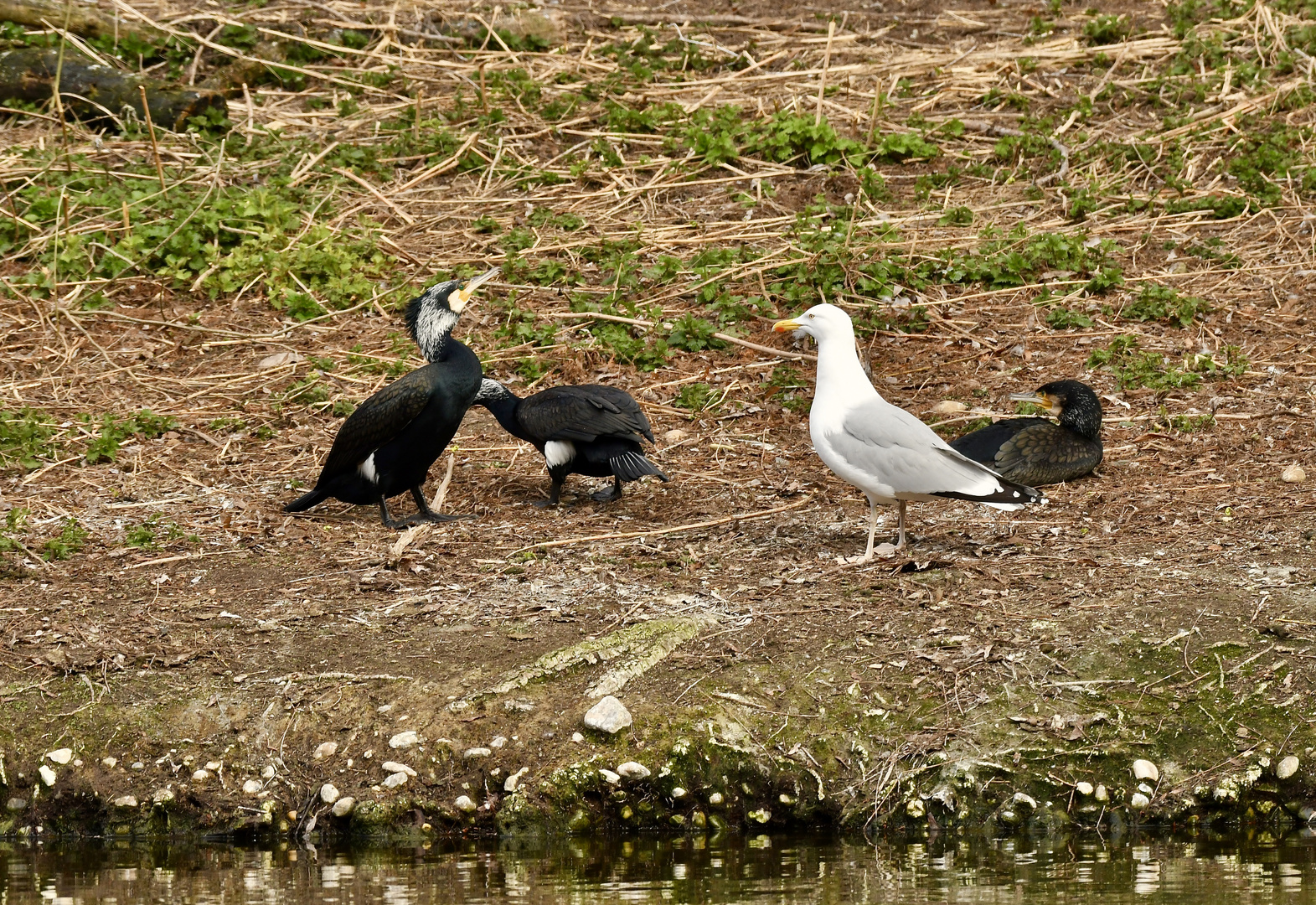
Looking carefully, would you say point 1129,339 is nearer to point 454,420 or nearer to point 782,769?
point 454,420

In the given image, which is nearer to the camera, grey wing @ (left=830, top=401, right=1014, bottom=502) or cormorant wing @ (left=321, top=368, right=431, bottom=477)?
grey wing @ (left=830, top=401, right=1014, bottom=502)

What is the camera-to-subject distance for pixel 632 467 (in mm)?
7695

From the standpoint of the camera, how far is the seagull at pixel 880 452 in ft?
21.3

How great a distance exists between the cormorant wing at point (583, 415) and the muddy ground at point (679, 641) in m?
0.41

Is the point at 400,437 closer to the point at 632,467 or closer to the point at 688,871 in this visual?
the point at 632,467

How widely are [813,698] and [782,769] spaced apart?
0.35 m

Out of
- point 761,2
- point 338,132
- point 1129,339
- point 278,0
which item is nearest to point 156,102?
point 338,132

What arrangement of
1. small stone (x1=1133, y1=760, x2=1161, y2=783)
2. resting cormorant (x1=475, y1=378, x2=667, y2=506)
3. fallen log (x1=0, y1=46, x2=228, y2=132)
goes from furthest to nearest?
fallen log (x1=0, y1=46, x2=228, y2=132) → resting cormorant (x1=475, y1=378, x2=667, y2=506) → small stone (x1=1133, y1=760, x2=1161, y2=783)

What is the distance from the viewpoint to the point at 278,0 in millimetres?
13812

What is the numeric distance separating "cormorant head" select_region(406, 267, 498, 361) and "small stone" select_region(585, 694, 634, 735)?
2979 millimetres

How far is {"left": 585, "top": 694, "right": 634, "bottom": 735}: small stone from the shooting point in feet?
17.6

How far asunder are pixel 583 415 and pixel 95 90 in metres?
6.36

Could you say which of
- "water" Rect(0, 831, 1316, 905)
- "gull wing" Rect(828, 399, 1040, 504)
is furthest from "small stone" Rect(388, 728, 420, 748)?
"gull wing" Rect(828, 399, 1040, 504)

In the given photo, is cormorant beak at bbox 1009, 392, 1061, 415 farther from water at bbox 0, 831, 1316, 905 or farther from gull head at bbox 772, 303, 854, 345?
water at bbox 0, 831, 1316, 905
